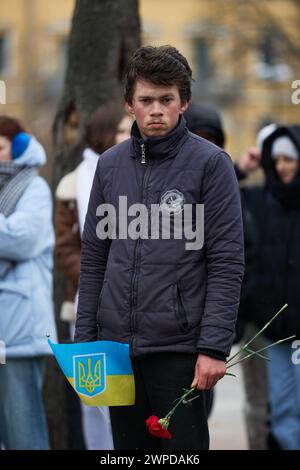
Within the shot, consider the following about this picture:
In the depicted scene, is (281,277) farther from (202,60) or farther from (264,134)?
(202,60)

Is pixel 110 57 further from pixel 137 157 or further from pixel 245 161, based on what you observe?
pixel 137 157

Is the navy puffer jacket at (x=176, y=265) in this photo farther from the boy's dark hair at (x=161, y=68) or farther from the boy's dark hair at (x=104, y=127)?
the boy's dark hair at (x=104, y=127)

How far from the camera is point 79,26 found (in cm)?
790

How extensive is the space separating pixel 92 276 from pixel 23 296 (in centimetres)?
147

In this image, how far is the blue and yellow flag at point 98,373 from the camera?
481cm

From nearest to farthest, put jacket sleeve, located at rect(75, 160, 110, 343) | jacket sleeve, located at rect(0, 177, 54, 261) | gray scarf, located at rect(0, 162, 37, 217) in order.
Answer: jacket sleeve, located at rect(75, 160, 110, 343) → jacket sleeve, located at rect(0, 177, 54, 261) → gray scarf, located at rect(0, 162, 37, 217)

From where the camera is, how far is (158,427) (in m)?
4.67

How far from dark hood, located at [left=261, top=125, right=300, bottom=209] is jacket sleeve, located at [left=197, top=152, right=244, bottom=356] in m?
2.93

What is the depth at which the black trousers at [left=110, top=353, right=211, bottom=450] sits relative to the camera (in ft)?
15.6

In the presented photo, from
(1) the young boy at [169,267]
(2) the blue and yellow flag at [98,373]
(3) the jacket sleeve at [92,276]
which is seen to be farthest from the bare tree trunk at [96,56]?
(2) the blue and yellow flag at [98,373]

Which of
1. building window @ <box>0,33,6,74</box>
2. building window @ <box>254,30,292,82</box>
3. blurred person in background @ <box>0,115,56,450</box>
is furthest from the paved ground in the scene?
building window @ <box>0,33,6,74</box>

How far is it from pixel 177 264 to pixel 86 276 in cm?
46

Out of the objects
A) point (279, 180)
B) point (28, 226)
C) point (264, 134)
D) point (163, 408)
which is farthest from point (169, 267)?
point (264, 134)

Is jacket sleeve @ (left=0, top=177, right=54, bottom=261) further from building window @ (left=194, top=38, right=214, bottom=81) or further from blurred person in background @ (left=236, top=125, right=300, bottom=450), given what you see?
building window @ (left=194, top=38, right=214, bottom=81)
